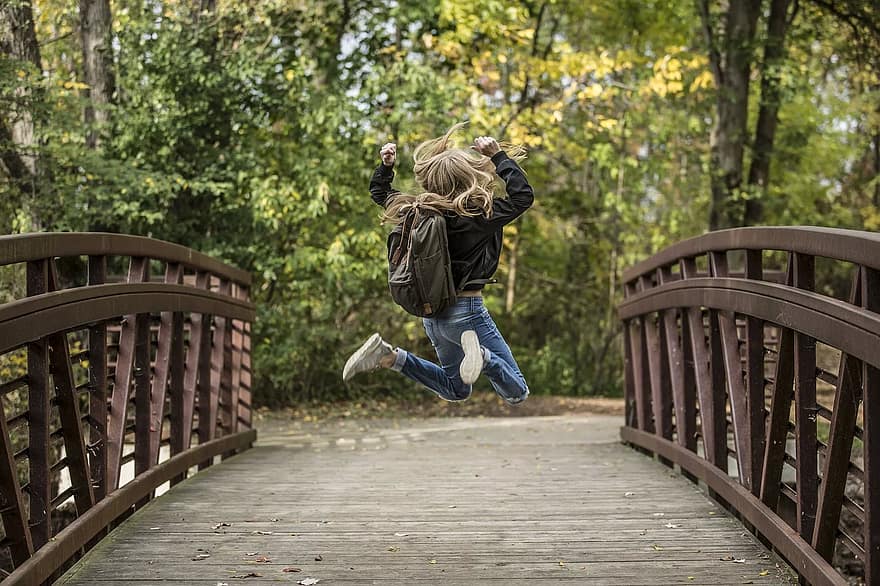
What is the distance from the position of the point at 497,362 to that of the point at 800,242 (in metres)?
2.01

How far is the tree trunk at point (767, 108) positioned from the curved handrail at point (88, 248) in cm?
893

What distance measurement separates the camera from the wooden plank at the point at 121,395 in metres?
5.23

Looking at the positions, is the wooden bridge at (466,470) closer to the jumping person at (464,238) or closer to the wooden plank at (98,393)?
the wooden plank at (98,393)

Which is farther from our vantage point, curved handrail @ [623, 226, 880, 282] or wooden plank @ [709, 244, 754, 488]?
wooden plank @ [709, 244, 754, 488]

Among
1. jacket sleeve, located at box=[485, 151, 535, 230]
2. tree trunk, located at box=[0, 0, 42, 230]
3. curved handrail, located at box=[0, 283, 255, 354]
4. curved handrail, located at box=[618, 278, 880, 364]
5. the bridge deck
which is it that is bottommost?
the bridge deck

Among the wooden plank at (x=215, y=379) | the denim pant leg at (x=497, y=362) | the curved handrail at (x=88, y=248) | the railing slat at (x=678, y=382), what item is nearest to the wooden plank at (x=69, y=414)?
the curved handrail at (x=88, y=248)

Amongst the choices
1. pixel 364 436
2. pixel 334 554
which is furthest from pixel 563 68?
pixel 334 554

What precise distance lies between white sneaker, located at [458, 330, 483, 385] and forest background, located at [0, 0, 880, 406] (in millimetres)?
6032

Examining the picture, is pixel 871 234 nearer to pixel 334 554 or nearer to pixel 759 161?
pixel 334 554

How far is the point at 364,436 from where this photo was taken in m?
10.8

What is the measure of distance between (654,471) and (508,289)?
959 centimetres

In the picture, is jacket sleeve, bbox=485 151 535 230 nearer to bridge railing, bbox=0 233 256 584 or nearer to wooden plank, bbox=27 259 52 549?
bridge railing, bbox=0 233 256 584

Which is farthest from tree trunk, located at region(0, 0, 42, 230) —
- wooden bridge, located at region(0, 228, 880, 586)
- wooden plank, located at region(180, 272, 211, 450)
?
wooden plank, located at region(180, 272, 211, 450)

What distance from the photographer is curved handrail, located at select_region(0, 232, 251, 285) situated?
376 cm
